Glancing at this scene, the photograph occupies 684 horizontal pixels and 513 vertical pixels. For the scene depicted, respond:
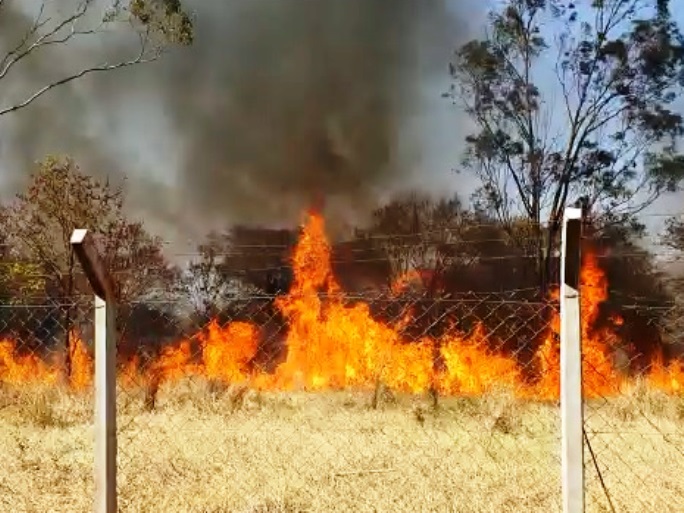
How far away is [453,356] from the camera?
12.7 metres

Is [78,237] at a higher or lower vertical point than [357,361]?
higher

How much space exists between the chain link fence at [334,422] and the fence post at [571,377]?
84 centimetres

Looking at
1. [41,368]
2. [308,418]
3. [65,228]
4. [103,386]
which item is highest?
[65,228]

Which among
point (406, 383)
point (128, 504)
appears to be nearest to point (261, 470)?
point (128, 504)

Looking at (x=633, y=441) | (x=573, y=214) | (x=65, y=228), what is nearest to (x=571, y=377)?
(x=573, y=214)

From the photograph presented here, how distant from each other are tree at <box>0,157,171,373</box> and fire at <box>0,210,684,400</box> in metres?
2.20

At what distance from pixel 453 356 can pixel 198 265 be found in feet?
29.0

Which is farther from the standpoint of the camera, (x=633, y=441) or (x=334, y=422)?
(x=334, y=422)

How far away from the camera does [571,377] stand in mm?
3217

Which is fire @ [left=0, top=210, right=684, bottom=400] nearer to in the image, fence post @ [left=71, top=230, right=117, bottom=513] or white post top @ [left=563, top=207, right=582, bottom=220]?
white post top @ [left=563, top=207, right=582, bottom=220]

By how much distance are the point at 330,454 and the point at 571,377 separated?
405 cm

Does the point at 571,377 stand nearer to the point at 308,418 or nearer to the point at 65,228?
the point at 308,418

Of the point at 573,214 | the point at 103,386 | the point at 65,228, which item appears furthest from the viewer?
the point at 65,228

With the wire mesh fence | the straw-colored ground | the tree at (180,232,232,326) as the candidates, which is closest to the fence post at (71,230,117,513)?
the wire mesh fence
